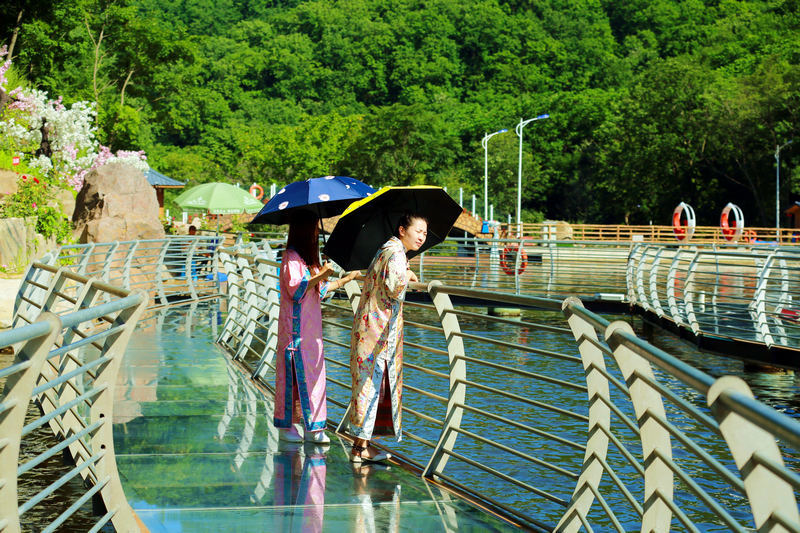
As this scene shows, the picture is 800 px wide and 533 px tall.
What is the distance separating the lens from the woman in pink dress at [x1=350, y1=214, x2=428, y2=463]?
20.6 feet

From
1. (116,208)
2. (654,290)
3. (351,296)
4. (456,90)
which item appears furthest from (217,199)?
(456,90)

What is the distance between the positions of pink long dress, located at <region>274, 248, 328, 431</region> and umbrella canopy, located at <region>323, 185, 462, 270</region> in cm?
26

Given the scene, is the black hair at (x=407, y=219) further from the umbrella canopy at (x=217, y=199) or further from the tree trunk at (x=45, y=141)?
the tree trunk at (x=45, y=141)

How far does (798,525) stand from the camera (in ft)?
A: 7.23

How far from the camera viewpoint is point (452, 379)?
21.5 ft

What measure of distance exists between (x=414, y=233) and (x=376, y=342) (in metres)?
0.69

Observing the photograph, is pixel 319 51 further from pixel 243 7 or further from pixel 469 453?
pixel 469 453

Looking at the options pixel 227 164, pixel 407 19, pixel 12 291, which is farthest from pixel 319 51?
pixel 12 291

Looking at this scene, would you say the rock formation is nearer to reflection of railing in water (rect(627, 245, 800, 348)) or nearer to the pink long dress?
reflection of railing in water (rect(627, 245, 800, 348))

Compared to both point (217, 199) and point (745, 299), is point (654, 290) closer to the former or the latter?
point (745, 299)

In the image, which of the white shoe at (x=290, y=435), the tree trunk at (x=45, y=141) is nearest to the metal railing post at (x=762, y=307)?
the white shoe at (x=290, y=435)

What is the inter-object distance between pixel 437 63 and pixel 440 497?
431 feet

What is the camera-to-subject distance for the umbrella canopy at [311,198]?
710 cm

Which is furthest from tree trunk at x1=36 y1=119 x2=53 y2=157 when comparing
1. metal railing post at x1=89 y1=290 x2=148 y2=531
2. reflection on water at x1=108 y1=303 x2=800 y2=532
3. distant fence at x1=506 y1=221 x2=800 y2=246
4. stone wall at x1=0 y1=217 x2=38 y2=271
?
metal railing post at x1=89 y1=290 x2=148 y2=531
